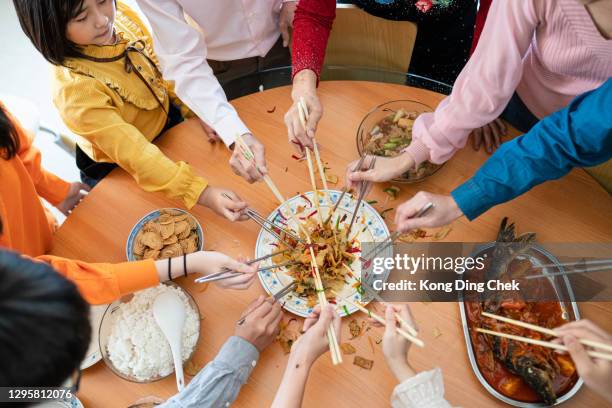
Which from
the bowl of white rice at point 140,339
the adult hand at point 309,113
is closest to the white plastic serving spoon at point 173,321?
the bowl of white rice at point 140,339

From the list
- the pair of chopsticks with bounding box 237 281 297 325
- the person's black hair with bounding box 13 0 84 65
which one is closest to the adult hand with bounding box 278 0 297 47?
the person's black hair with bounding box 13 0 84 65

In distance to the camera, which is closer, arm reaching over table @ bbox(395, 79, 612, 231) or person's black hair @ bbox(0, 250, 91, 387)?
person's black hair @ bbox(0, 250, 91, 387)

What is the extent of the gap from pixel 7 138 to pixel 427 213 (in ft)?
4.37

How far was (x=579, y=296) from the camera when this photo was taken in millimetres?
1297

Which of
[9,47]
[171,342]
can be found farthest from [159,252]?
[9,47]

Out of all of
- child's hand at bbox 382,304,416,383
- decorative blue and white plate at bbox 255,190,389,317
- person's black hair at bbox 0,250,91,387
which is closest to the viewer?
person's black hair at bbox 0,250,91,387

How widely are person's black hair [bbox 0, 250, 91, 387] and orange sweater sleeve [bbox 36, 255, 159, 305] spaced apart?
44 cm

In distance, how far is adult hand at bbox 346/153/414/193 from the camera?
140 cm

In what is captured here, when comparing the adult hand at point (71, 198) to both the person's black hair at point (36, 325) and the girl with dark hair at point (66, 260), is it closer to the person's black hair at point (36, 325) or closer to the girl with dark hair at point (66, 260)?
the girl with dark hair at point (66, 260)

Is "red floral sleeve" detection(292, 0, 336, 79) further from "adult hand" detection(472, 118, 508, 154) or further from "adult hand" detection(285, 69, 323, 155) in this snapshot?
"adult hand" detection(472, 118, 508, 154)

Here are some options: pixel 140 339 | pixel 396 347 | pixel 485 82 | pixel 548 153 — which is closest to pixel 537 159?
pixel 548 153

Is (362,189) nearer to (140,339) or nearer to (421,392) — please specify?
(421,392)

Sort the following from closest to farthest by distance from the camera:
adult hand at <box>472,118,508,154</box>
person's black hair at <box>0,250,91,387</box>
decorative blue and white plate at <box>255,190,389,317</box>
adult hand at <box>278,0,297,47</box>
Answer: person's black hair at <box>0,250,91,387</box>
decorative blue and white plate at <box>255,190,389,317</box>
adult hand at <box>472,118,508,154</box>
adult hand at <box>278,0,297,47</box>

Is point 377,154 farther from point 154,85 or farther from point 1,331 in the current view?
point 1,331
